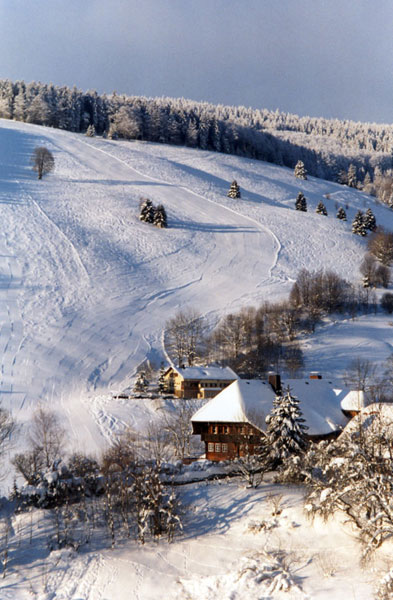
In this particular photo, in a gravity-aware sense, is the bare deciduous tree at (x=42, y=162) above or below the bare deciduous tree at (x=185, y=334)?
above

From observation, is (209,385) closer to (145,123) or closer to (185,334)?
(185,334)

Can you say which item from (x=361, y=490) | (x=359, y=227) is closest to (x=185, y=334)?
(x=361, y=490)

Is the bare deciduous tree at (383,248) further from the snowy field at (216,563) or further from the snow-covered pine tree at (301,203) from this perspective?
the snowy field at (216,563)

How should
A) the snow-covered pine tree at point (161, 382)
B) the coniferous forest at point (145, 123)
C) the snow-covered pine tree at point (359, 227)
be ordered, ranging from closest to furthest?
the snow-covered pine tree at point (161, 382)
the snow-covered pine tree at point (359, 227)
the coniferous forest at point (145, 123)

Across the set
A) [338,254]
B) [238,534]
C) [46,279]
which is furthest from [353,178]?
[238,534]

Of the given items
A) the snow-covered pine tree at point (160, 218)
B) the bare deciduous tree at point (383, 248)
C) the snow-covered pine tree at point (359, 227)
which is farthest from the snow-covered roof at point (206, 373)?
the snow-covered pine tree at point (359, 227)

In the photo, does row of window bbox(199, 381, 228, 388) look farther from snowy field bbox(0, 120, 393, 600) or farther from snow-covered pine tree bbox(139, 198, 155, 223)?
snow-covered pine tree bbox(139, 198, 155, 223)

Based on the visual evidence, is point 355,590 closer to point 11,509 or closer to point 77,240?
point 11,509
